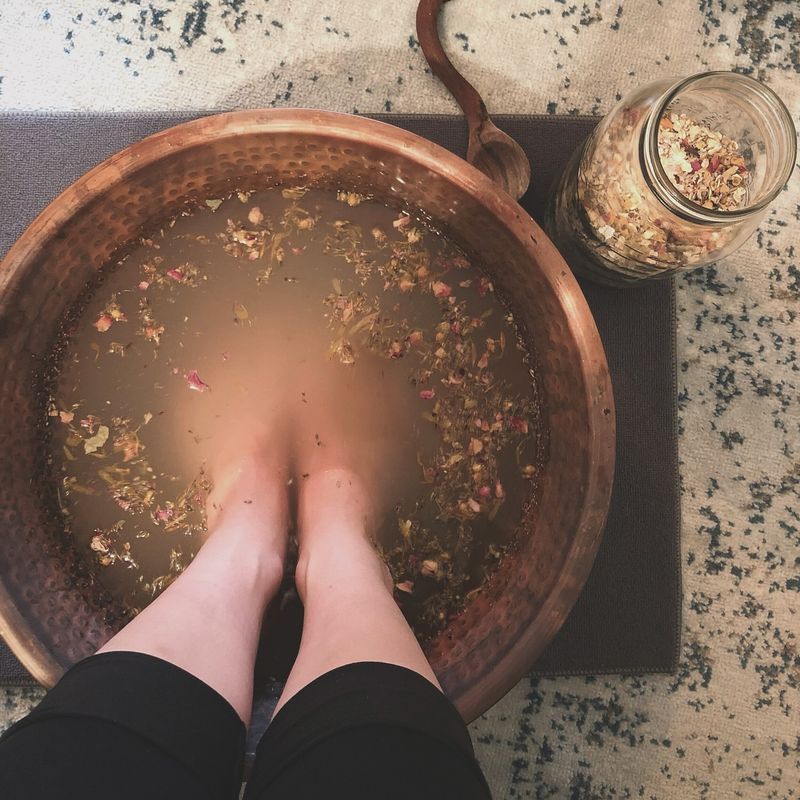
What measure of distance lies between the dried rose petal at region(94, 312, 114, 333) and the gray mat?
25 centimetres

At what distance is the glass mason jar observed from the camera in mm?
677

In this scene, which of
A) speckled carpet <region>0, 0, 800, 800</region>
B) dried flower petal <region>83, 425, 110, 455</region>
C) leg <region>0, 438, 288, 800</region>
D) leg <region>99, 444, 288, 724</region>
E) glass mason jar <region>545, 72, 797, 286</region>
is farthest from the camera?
speckled carpet <region>0, 0, 800, 800</region>

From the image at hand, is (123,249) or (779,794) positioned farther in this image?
(779,794)

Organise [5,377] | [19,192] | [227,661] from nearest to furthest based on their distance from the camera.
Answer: [227,661] → [5,377] → [19,192]

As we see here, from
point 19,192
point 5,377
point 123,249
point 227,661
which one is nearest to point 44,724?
point 227,661

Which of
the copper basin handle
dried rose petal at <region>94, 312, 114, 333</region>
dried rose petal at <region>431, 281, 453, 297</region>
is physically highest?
the copper basin handle

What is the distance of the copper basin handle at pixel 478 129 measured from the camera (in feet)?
2.79

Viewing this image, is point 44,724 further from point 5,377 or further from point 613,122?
point 613,122

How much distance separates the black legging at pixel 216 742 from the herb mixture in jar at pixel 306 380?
1.00ft

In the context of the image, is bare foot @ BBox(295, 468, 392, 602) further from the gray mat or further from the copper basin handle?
the copper basin handle

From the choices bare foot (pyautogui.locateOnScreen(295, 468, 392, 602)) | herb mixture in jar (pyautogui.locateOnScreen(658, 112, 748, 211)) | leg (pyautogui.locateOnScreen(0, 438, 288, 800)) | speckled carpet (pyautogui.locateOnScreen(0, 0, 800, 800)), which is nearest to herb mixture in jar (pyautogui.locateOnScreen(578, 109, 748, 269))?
herb mixture in jar (pyautogui.locateOnScreen(658, 112, 748, 211))

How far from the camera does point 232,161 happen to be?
75cm

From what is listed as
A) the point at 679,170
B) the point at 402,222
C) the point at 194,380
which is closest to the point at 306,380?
the point at 194,380

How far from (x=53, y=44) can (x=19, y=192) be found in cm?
23
